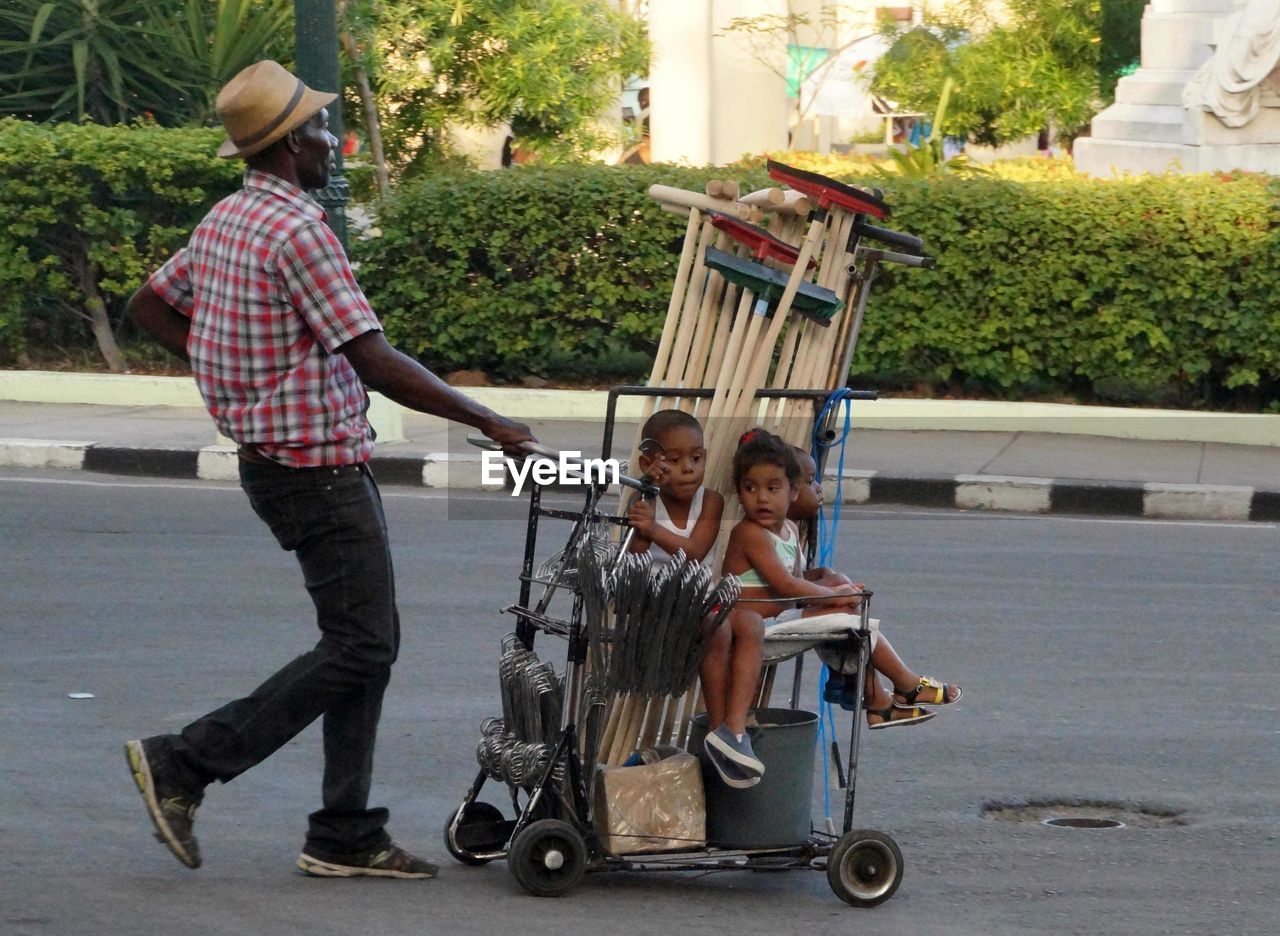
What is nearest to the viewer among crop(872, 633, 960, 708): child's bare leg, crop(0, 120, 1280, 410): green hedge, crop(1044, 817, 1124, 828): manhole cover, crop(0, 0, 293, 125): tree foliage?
crop(872, 633, 960, 708): child's bare leg

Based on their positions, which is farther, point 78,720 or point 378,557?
point 78,720

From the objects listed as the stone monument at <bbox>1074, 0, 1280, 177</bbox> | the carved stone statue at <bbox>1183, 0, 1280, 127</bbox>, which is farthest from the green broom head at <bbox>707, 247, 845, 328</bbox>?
the carved stone statue at <bbox>1183, 0, 1280, 127</bbox>

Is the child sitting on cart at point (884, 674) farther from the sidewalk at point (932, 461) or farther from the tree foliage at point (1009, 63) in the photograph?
the tree foliage at point (1009, 63)

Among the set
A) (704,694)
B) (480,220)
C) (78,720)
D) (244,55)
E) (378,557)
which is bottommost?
(78,720)

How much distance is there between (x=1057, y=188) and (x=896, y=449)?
2.30m

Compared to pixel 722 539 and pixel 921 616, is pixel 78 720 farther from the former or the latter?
pixel 921 616

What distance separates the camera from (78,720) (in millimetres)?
5770

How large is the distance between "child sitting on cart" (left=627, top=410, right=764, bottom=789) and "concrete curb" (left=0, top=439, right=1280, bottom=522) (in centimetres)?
598

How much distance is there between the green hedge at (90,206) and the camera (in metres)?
13.0

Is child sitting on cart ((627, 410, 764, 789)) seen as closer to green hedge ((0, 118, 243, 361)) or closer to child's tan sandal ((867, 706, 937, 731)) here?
child's tan sandal ((867, 706, 937, 731))

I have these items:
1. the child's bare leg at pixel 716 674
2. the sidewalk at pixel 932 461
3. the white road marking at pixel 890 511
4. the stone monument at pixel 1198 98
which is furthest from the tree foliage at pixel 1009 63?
the child's bare leg at pixel 716 674

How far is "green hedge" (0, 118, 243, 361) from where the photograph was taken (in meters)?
13.0

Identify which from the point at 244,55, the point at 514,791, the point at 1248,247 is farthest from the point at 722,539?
the point at 244,55

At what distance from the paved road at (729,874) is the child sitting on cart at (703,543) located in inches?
15.0
